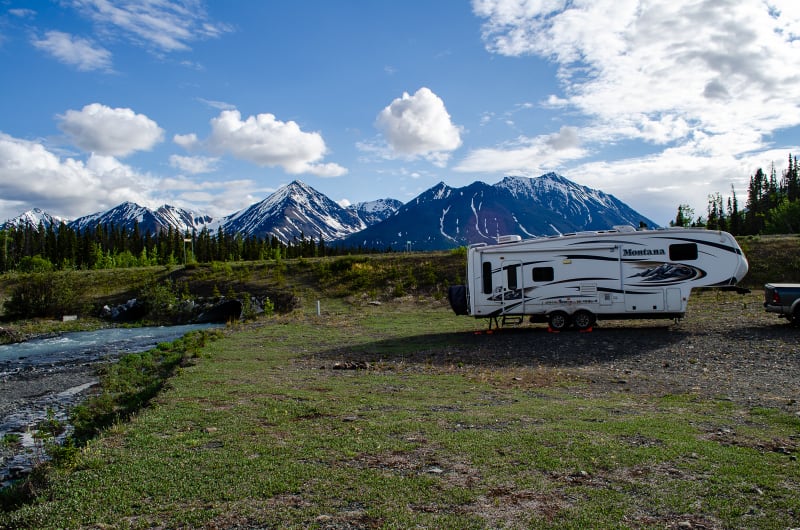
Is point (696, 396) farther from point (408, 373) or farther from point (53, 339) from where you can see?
point (53, 339)

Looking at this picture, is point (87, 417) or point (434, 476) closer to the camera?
point (434, 476)

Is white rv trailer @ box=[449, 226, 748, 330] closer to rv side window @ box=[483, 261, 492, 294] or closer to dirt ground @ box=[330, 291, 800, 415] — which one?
rv side window @ box=[483, 261, 492, 294]

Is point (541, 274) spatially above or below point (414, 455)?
above

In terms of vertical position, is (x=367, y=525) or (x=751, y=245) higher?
(x=751, y=245)

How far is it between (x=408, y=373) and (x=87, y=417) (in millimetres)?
8353

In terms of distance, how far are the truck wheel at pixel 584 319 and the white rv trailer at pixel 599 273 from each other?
0.04 metres

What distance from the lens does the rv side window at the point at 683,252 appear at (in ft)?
67.3

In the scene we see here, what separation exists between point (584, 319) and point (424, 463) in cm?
1570

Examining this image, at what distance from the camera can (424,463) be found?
7262 millimetres

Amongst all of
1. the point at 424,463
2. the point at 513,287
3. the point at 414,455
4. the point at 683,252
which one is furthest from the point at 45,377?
the point at 683,252

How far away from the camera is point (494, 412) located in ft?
33.6

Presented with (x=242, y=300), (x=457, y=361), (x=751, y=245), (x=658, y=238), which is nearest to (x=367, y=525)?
(x=457, y=361)

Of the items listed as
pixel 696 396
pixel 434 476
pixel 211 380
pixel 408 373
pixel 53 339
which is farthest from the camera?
pixel 53 339

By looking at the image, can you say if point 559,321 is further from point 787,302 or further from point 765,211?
point 765,211
